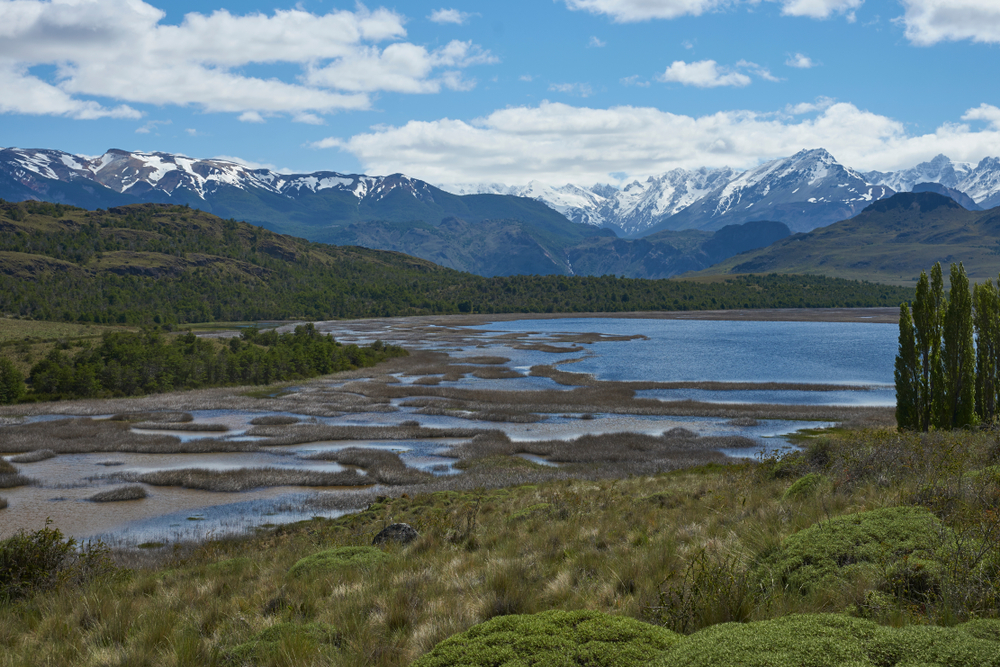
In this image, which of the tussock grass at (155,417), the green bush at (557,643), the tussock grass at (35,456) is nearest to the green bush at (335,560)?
the green bush at (557,643)

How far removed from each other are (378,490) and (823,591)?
2858cm

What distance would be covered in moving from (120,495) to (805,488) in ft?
109

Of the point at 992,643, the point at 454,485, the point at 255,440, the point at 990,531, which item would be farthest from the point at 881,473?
the point at 255,440

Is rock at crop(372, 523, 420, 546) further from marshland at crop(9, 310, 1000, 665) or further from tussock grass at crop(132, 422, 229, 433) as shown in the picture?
tussock grass at crop(132, 422, 229, 433)

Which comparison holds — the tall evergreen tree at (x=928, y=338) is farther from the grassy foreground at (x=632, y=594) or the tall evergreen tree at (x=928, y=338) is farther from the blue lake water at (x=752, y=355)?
the blue lake water at (x=752, y=355)

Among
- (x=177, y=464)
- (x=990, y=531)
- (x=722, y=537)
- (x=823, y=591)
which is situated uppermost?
(x=990, y=531)

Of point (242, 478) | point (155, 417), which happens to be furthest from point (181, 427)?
point (242, 478)

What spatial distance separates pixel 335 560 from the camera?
11.8 metres

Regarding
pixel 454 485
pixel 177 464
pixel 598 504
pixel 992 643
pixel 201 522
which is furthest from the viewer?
pixel 177 464

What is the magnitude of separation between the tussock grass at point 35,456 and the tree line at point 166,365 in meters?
28.3

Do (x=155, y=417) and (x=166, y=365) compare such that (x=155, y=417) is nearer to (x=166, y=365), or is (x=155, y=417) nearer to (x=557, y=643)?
(x=166, y=365)

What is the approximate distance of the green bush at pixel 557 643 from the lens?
4.78 metres

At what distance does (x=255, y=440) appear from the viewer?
46.3 metres

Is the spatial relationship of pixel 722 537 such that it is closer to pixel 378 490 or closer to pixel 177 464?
pixel 378 490
